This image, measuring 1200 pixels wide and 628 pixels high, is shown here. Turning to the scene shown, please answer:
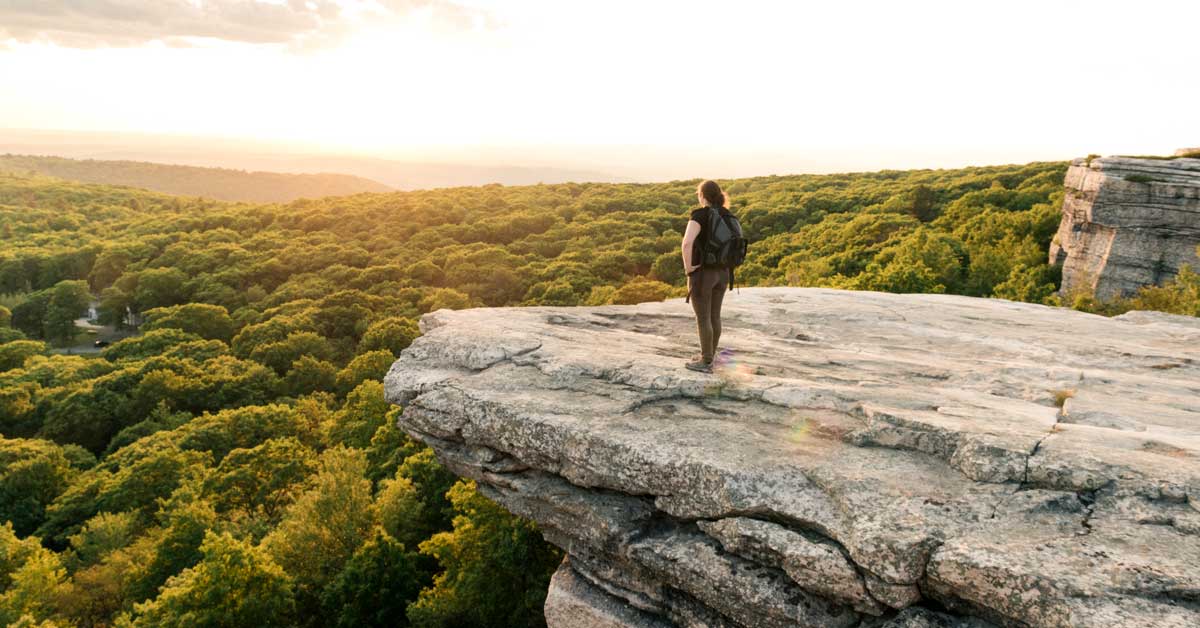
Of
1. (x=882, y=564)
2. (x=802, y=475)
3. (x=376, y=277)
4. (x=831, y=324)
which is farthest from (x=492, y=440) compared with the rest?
(x=376, y=277)

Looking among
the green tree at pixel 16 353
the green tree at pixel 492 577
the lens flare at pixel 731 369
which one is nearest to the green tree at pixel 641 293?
the green tree at pixel 492 577

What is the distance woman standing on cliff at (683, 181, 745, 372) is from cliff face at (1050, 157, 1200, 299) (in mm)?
36748

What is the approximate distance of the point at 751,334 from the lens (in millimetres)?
13617

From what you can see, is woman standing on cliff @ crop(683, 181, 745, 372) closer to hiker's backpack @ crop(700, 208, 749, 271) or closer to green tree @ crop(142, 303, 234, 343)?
hiker's backpack @ crop(700, 208, 749, 271)

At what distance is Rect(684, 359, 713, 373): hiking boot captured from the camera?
10.4m

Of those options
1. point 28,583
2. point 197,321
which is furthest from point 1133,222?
point 197,321

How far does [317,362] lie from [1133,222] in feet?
200

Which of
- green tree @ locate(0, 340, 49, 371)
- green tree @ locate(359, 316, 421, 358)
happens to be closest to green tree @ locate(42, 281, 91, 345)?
green tree @ locate(0, 340, 49, 371)

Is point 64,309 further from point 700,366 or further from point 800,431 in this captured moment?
point 800,431

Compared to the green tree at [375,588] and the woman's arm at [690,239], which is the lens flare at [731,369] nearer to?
the woman's arm at [690,239]

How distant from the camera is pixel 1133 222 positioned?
34.7 m

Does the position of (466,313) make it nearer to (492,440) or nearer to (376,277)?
(492,440)

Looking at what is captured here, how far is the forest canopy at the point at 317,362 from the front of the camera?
24.3m

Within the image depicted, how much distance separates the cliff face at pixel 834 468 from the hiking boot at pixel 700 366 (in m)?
0.23
